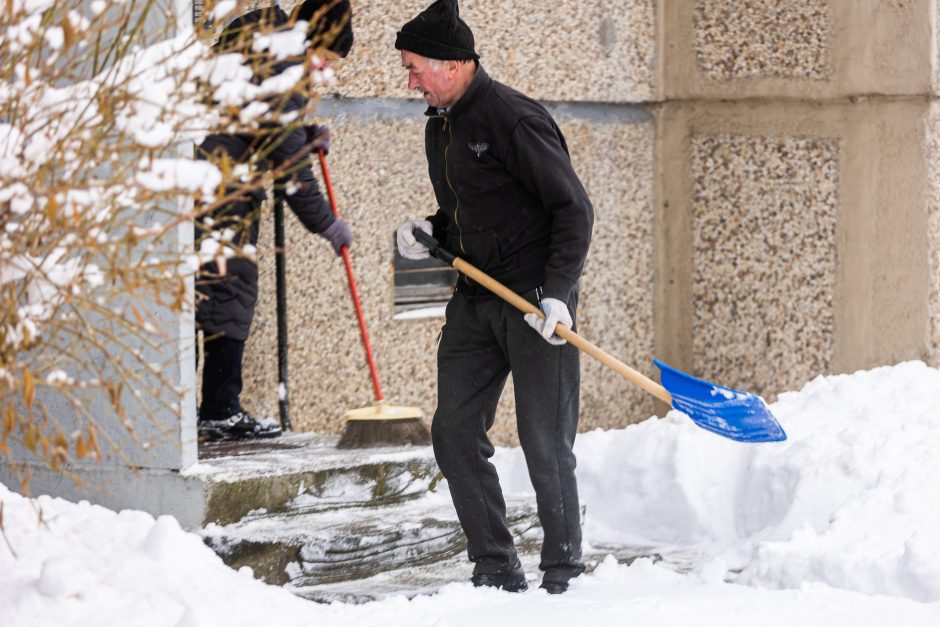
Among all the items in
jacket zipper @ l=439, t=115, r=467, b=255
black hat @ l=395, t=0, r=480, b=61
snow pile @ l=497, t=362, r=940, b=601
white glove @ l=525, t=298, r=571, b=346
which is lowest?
snow pile @ l=497, t=362, r=940, b=601

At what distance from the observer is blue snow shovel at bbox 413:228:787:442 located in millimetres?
4383

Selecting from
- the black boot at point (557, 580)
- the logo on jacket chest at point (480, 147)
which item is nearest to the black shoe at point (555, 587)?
the black boot at point (557, 580)

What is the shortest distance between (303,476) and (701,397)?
1.30 m

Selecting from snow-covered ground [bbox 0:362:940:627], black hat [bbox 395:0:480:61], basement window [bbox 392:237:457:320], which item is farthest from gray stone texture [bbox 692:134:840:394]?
black hat [bbox 395:0:480:61]

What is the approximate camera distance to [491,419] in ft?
15.3

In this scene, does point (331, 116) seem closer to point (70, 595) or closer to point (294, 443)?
point (294, 443)

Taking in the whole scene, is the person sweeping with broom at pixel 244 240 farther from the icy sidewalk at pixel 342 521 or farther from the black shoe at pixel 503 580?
the black shoe at pixel 503 580

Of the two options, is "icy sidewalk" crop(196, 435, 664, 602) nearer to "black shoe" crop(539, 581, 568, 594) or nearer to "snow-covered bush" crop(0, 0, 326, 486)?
"black shoe" crop(539, 581, 568, 594)

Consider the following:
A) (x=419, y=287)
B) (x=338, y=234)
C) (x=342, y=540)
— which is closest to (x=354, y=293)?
(x=338, y=234)

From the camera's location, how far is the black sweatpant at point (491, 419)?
4465 millimetres

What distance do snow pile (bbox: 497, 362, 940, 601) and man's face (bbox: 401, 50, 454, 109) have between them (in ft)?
5.41

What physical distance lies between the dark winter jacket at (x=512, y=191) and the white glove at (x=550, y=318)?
0.11ft

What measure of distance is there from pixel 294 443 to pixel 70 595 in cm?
184

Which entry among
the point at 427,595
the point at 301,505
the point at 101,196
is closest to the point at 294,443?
the point at 301,505
